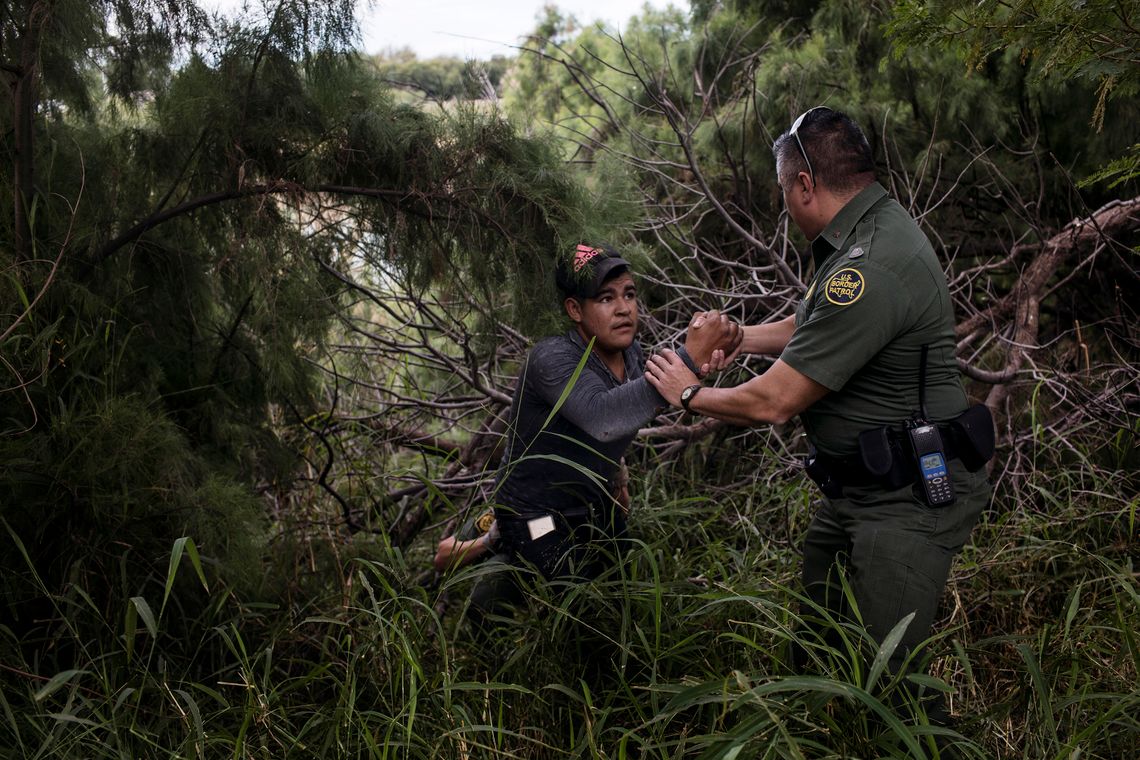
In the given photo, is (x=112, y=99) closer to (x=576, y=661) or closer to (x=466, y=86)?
(x=466, y=86)

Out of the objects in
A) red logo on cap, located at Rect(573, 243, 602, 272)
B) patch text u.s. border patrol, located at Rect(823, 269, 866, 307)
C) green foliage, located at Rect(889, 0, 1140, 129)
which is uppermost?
green foliage, located at Rect(889, 0, 1140, 129)

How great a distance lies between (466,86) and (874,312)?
1.87m

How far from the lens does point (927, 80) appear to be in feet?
17.2

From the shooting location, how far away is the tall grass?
2369 mm

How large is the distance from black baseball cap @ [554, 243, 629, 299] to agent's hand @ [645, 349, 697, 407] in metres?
0.38

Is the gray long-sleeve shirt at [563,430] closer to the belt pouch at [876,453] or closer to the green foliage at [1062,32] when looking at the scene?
the belt pouch at [876,453]

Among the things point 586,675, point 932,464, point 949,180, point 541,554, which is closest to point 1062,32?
point 932,464

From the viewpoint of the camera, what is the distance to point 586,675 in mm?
2992

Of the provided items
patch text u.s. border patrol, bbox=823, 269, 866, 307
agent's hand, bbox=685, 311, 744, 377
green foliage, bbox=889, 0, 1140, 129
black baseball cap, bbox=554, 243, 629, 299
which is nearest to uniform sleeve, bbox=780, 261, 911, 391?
patch text u.s. border patrol, bbox=823, 269, 866, 307

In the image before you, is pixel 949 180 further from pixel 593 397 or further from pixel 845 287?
pixel 593 397

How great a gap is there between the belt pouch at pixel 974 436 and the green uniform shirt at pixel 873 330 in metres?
0.06

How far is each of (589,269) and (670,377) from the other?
1.72ft

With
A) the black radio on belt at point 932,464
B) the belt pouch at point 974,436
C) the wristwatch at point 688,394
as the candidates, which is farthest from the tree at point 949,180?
the black radio on belt at point 932,464

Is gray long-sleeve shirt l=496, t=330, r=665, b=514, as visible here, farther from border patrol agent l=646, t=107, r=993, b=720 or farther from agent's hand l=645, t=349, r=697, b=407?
border patrol agent l=646, t=107, r=993, b=720
